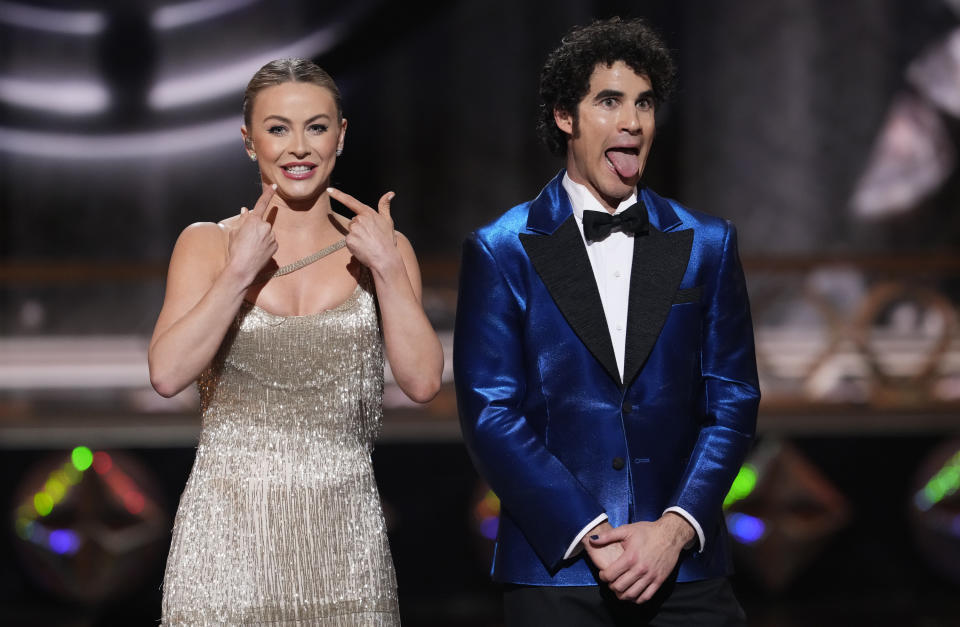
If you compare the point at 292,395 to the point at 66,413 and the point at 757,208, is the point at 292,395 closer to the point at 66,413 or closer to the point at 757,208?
the point at 66,413

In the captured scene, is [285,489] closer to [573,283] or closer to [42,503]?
[573,283]

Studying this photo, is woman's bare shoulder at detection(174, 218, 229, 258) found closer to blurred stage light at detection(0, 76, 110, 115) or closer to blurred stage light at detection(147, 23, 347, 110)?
blurred stage light at detection(147, 23, 347, 110)

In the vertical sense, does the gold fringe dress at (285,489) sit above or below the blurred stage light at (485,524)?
above

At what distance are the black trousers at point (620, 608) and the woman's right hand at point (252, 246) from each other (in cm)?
74

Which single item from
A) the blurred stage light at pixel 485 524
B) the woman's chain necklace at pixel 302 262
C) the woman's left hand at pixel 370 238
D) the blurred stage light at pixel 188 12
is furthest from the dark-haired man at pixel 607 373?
the blurred stage light at pixel 188 12

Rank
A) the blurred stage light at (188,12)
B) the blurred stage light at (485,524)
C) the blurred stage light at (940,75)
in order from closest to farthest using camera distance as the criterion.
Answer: the blurred stage light at (485,524), the blurred stage light at (188,12), the blurred stage light at (940,75)

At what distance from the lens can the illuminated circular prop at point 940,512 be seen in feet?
16.3

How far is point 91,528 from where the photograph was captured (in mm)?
4805

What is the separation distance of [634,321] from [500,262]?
0.26m

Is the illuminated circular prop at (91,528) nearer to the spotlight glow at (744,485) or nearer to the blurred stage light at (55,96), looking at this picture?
the spotlight glow at (744,485)

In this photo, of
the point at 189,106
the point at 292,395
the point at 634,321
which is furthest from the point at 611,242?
the point at 189,106

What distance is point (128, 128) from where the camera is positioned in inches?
329

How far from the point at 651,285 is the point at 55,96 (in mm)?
7205

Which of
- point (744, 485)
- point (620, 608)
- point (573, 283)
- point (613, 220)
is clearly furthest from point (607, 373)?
point (744, 485)
